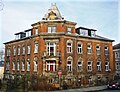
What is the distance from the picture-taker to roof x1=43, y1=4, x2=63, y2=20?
33906 millimetres

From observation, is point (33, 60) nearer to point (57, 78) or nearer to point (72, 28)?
point (57, 78)

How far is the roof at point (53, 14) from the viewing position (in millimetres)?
33906

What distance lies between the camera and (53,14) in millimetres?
34219

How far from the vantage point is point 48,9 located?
118 feet

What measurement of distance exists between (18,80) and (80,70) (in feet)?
40.9

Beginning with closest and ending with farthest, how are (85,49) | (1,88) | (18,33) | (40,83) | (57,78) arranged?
(1,88), (40,83), (57,78), (85,49), (18,33)

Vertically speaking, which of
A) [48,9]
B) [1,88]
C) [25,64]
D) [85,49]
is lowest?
[1,88]

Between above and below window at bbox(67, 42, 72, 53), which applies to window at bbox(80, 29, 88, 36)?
above

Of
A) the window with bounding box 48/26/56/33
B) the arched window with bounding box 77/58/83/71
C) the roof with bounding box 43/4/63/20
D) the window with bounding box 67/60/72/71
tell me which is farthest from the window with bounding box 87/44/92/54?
the window with bounding box 48/26/56/33

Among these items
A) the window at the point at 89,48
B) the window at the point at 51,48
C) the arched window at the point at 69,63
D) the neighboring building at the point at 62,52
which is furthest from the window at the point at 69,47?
the window at the point at 89,48

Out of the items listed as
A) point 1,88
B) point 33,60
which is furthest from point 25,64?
point 1,88

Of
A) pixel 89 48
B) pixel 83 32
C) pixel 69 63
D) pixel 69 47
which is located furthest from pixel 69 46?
pixel 83 32

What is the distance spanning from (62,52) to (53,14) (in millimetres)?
6946

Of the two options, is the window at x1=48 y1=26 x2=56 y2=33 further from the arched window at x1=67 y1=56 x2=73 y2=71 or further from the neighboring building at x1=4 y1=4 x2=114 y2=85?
the arched window at x1=67 y1=56 x2=73 y2=71
